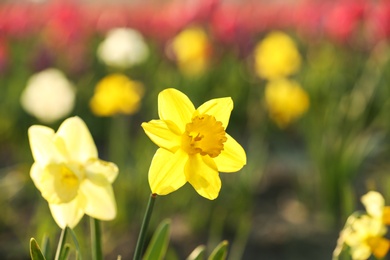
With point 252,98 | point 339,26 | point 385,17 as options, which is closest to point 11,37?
point 252,98

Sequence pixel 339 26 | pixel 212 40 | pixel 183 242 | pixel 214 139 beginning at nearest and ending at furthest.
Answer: pixel 214 139, pixel 183 242, pixel 339 26, pixel 212 40

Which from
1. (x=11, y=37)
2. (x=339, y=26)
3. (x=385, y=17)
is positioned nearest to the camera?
(x=385, y=17)

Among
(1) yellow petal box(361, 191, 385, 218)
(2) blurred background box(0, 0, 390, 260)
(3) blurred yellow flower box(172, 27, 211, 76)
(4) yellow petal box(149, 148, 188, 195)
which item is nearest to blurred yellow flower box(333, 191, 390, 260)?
(1) yellow petal box(361, 191, 385, 218)

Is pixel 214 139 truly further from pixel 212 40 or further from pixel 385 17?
Answer: pixel 212 40

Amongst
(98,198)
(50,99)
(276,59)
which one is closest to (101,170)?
(98,198)

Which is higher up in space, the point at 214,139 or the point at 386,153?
the point at 386,153

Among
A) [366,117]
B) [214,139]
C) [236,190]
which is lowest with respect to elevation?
[214,139]

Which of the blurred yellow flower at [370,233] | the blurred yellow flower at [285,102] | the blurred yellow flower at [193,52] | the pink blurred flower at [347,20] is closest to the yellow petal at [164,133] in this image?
the blurred yellow flower at [370,233]

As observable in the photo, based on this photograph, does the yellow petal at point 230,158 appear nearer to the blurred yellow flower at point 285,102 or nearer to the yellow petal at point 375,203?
the yellow petal at point 375,203
